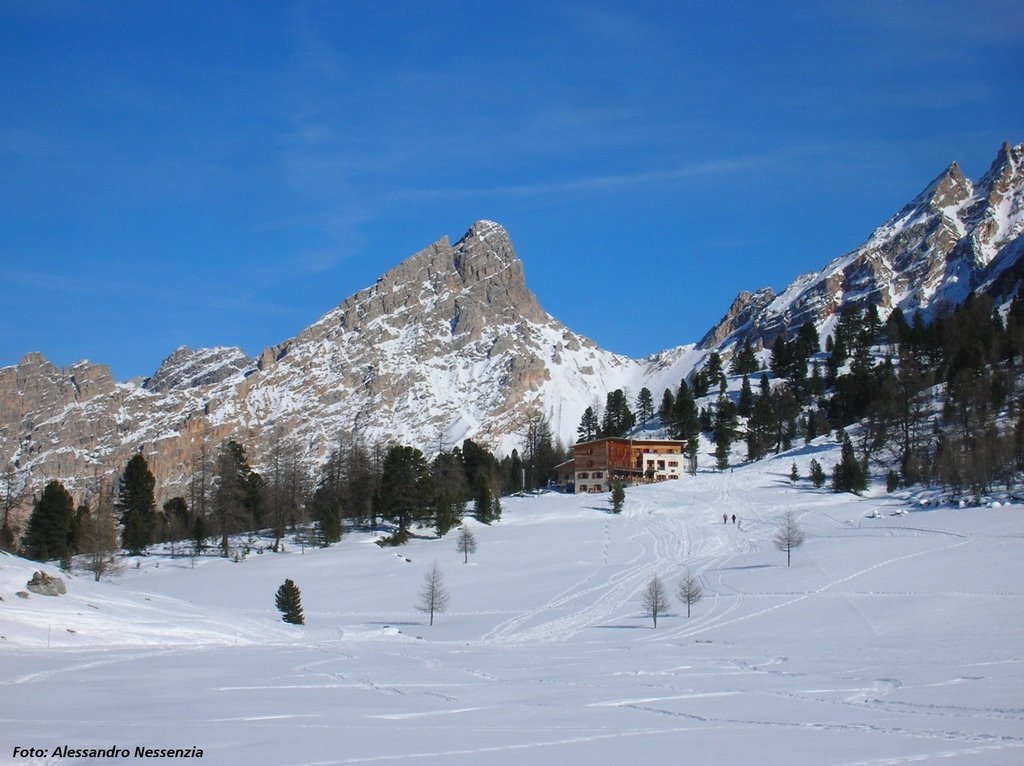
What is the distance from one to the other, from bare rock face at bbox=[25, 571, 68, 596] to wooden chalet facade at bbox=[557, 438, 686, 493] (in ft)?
216

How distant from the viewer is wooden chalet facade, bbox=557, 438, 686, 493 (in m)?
93.8

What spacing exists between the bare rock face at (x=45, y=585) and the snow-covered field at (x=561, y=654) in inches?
26.5

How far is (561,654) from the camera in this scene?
29.1 meters

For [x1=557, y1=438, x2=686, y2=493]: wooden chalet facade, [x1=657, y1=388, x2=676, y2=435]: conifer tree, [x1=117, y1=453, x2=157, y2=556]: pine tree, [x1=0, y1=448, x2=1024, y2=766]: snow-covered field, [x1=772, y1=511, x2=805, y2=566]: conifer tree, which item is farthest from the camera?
[x1=657, y1=388, x2=676, y2=435]: conifer tree

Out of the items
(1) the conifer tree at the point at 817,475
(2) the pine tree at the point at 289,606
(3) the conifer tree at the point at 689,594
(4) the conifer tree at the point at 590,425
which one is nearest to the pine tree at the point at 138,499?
(2) the pine tree at the point at 289,606

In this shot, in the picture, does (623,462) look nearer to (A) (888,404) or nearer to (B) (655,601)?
(A) (888,404)

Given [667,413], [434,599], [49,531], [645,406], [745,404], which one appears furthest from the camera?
[645,406]

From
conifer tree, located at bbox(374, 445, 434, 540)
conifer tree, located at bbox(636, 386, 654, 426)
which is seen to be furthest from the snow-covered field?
conifer tree, located at bbox(636, 386, 654, 426)

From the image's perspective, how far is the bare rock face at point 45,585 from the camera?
97.1 ft

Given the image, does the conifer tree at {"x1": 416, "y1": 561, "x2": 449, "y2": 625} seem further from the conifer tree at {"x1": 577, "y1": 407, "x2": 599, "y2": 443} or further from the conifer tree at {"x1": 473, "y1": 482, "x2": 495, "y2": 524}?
the conifer tree at {"x1": 577, "y1": 407, "x2": 599, "y2": 443}

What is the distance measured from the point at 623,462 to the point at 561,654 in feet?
218

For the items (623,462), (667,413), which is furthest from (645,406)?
(623,462)

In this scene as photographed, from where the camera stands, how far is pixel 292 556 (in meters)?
61.8

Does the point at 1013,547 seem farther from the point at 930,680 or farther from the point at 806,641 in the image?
the point at 930,680
